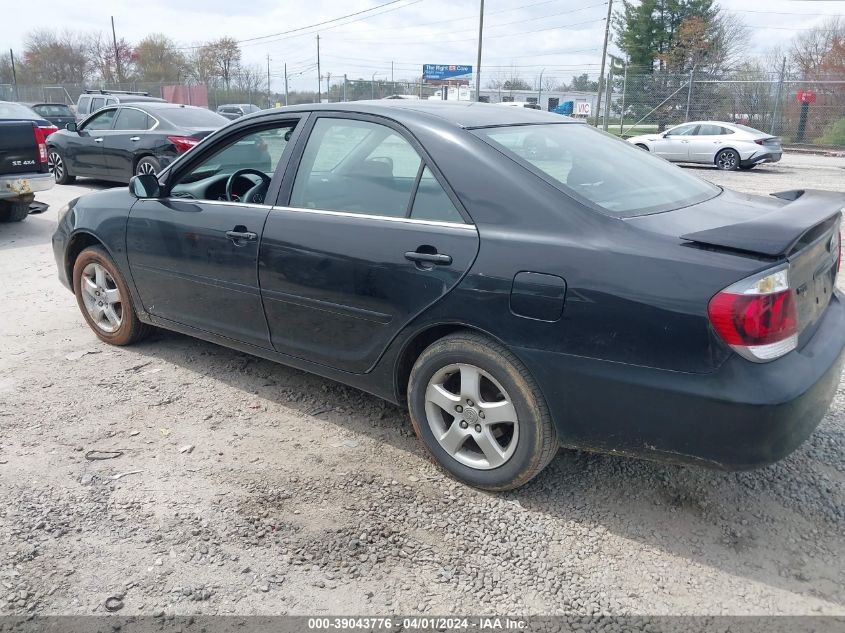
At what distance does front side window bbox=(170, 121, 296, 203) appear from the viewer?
3814 mm

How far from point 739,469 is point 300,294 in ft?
6.86

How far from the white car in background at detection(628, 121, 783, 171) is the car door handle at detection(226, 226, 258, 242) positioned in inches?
714

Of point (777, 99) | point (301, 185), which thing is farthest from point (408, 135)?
point (777, 99)

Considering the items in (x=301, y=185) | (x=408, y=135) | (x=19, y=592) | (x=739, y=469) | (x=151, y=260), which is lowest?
(x=19, y=592)

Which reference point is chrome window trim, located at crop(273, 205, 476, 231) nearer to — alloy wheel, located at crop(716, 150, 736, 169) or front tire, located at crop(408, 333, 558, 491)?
front tire, located at crop(408, 333, 558, 491)

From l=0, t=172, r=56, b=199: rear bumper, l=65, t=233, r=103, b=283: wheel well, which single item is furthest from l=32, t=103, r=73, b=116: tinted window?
l=65, t=233, r=103, b=283: wheel well

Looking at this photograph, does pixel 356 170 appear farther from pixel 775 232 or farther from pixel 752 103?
pixel 752 103

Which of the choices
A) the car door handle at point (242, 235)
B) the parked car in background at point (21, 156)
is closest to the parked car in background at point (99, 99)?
the parked car in background at point (21, 156)

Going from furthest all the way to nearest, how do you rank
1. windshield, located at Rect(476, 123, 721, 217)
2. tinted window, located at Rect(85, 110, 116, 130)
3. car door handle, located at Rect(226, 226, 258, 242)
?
1. tinted window, located at Rect(85, 110, 116, 130)
2. car door handle, located at Rect(226, 226, 258, 242)
3. windshield, located at Rect(476, 123, 721, 217)

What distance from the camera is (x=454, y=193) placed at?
298 cm

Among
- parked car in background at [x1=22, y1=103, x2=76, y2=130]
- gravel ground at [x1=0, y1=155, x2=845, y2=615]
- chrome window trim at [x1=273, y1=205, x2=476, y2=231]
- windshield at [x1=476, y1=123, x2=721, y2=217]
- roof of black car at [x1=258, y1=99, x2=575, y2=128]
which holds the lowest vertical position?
gravel ground at [x1=0, y1=155, x2=845, y2=615]

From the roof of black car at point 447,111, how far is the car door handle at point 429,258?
659 mm

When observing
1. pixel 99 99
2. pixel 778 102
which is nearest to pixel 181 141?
pixel 99 99

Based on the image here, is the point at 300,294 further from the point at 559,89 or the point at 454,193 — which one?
the point at 559,89
